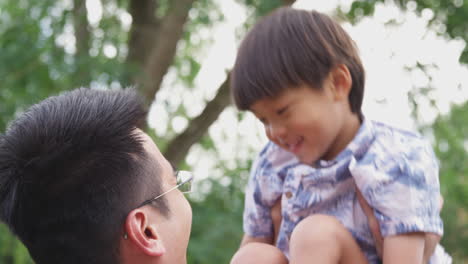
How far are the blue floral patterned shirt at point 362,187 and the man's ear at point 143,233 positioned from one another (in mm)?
660

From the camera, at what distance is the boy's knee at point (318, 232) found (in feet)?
5.67

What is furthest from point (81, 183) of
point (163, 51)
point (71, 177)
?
point (163, 51)

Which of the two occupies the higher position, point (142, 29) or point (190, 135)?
point (142, 29)

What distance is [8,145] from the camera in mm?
1473

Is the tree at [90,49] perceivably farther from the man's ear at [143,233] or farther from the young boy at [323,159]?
the man's ear at [143,233]

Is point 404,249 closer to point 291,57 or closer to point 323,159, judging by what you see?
point 323,159

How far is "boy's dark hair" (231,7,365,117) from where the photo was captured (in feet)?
6.66

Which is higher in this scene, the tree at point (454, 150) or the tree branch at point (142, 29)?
the tree branch at point (142, 29)

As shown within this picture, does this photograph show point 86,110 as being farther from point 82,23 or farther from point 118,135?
point 82,23

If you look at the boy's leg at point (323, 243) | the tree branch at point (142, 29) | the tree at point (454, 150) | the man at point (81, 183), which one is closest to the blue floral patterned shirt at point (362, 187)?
the boy's leg at point (323, 243)

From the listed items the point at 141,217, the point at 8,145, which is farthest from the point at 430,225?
the point at 8,145

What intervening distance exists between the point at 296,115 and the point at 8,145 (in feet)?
3.02

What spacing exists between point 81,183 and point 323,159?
94 centimetres

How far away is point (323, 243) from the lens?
67.8 inches
